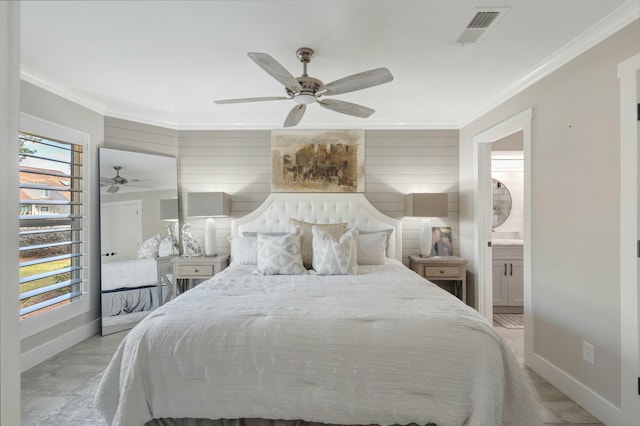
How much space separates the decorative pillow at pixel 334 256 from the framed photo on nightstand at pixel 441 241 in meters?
1.57

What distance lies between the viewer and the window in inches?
109

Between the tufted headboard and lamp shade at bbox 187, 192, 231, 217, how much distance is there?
0.34 metres

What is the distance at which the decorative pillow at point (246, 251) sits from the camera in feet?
11.7

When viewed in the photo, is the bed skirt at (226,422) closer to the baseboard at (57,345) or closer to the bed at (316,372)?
the bed at (316,372)

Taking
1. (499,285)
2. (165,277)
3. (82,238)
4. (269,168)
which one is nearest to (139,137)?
(82,238)

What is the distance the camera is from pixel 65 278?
3.15 metres

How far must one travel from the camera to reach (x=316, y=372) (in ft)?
5.55

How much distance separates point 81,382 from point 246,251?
177cm

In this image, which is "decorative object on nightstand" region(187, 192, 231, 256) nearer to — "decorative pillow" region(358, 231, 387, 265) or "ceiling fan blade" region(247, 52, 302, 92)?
"decorative pillow" region(358, 231, 387, 265)

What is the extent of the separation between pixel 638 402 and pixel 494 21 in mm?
2483

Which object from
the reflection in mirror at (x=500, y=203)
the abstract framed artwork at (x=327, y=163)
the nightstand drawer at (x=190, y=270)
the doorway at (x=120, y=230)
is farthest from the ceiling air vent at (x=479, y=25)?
the doorway at (x=120, y=230)

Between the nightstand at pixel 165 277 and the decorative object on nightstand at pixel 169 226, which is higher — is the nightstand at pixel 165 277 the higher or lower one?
the lower one

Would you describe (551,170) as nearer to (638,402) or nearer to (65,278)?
(638,402)

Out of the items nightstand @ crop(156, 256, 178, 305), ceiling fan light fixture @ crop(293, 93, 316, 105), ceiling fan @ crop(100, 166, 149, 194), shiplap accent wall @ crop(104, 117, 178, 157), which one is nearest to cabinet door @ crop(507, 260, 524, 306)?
ceiling fan light fixture @ crop(293, 93, 316, 105)
